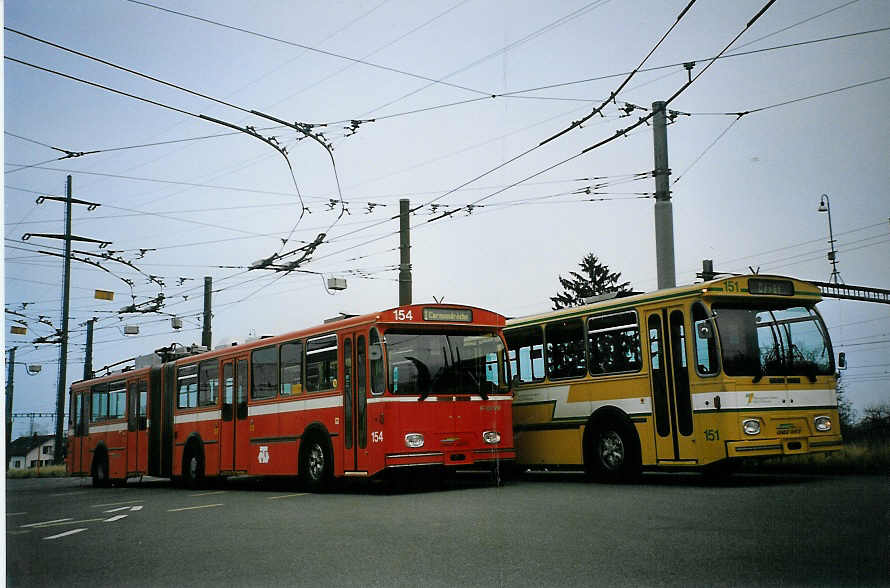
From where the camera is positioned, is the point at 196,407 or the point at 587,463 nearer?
the point at 587,463

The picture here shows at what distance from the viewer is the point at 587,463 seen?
48.2 ft

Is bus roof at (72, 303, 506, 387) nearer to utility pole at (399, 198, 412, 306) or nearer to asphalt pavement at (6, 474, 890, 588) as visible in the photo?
asphalt pavement at (6, 474, 890, 588)

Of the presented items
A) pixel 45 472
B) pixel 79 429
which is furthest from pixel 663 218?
pixel 45 472

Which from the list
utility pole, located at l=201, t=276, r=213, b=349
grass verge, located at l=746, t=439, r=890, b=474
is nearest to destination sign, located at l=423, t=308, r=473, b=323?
grass verge, located at l=746, t=439, r=890, b=474

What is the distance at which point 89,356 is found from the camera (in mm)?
23578

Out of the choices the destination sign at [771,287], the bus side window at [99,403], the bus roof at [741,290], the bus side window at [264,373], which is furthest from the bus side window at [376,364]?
the bus side window at [99,403]

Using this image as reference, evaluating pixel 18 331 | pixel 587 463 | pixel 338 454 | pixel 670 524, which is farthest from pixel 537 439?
pixel 18 331

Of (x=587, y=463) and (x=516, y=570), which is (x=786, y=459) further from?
(x=516, y=570)

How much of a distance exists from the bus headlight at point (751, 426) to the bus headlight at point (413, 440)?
Answer: 180 inches

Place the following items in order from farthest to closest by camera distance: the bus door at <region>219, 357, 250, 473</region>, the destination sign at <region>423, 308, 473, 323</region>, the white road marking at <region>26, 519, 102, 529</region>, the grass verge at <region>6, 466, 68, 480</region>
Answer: the grass verge at <region>6, 466, 68, 480</region> → the bus door at <region>219, 357, 250, 473</region> → the destination sign at <region>423, 308, 473, 323</region> → the white road marking at <region>26, 519, 102, 529</region>

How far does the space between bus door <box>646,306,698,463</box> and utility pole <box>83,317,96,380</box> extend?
12.9 metres

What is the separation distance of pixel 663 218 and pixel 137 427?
1278 cm

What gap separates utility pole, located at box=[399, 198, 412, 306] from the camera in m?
21.2

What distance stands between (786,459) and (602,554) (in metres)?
9.40
